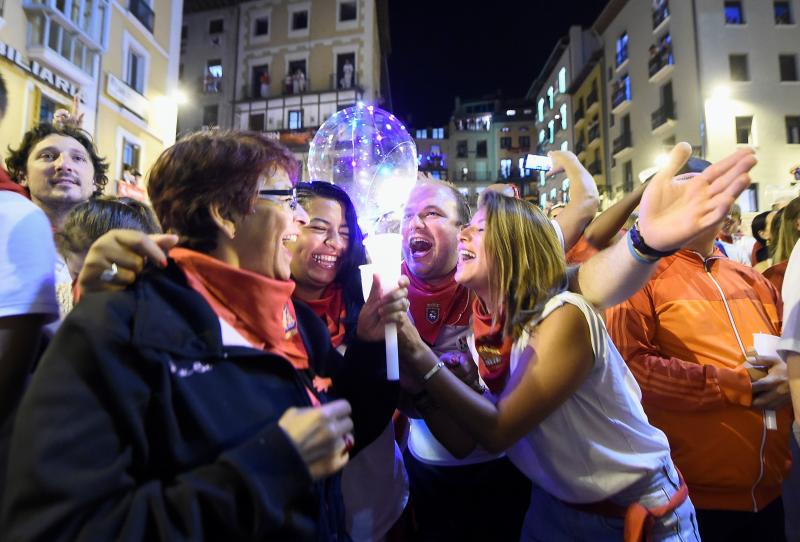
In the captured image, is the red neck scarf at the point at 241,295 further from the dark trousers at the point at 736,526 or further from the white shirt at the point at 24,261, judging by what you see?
the dark trousers at the point at 736,526

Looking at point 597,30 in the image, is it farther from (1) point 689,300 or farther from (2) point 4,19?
(1) point 689,300

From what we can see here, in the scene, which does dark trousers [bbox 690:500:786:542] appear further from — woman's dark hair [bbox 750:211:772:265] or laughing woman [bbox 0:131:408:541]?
woman's dark hair [bbox 750:211:772:265]

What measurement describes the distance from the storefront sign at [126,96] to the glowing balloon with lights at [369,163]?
14261 mm

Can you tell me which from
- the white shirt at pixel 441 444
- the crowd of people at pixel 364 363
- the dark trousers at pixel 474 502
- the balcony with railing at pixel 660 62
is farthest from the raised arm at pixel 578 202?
the balcony with railing at pixel 660 62

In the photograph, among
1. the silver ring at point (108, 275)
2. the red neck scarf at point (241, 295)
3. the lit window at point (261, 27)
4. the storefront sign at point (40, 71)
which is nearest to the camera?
the silver ring at point (108, 275)

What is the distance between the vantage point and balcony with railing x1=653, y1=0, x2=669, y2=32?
2350 cm

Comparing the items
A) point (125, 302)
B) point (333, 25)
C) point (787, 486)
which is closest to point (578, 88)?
point (333, 25)

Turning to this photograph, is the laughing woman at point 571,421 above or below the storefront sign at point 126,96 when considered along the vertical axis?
below

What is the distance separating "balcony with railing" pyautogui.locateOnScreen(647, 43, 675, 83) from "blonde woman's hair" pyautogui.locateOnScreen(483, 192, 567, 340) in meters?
26.4

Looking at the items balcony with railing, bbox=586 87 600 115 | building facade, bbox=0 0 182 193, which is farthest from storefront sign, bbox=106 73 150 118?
balcony with railing, bbox=586 87 600 115

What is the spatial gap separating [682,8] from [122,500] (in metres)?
28.6

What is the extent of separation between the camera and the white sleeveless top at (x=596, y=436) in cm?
178

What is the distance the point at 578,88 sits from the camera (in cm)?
3609

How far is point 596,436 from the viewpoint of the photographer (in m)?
1.83
